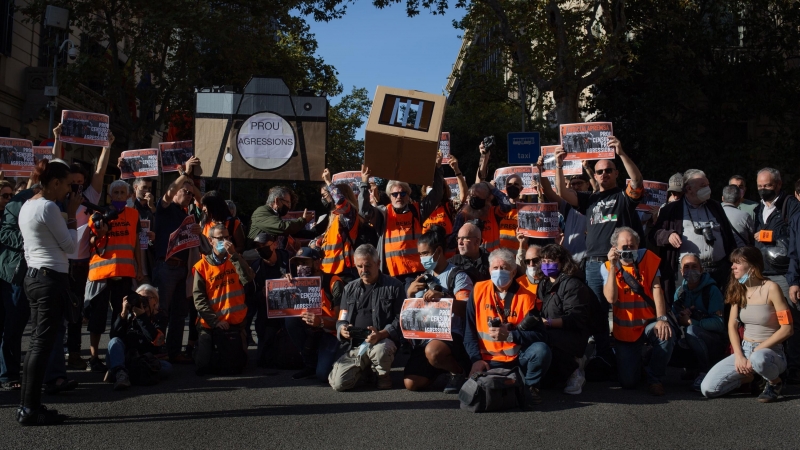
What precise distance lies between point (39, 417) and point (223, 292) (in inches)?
107

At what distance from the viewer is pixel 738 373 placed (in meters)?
7.21

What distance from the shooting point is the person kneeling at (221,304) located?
848 centimetres

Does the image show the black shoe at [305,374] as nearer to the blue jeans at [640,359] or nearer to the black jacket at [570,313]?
the black jacket at [570,313]

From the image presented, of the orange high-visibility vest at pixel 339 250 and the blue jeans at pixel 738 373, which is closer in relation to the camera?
the blue jeans at pixel 738 373

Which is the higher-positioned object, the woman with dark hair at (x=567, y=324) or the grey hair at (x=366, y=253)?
the grey hair at (x=366, y=253)

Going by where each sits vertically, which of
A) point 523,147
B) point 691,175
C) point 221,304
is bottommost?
point 221,304

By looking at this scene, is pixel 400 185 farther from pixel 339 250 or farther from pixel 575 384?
pixel 575 384

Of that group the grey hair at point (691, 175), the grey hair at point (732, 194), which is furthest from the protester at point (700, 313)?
the grey hair at point (732, 194)

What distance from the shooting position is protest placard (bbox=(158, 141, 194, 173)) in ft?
37.3

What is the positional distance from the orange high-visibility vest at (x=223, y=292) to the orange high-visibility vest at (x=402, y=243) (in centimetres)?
154

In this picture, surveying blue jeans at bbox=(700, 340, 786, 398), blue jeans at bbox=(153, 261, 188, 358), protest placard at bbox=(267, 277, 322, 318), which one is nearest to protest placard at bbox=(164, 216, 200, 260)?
blue jeans at bbox=(153, 261, 188, 358)

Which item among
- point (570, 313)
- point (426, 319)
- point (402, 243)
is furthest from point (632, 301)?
point (402, 243)

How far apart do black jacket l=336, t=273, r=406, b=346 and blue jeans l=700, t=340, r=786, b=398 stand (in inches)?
104

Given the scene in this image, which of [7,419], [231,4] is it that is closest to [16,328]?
[7,419]
